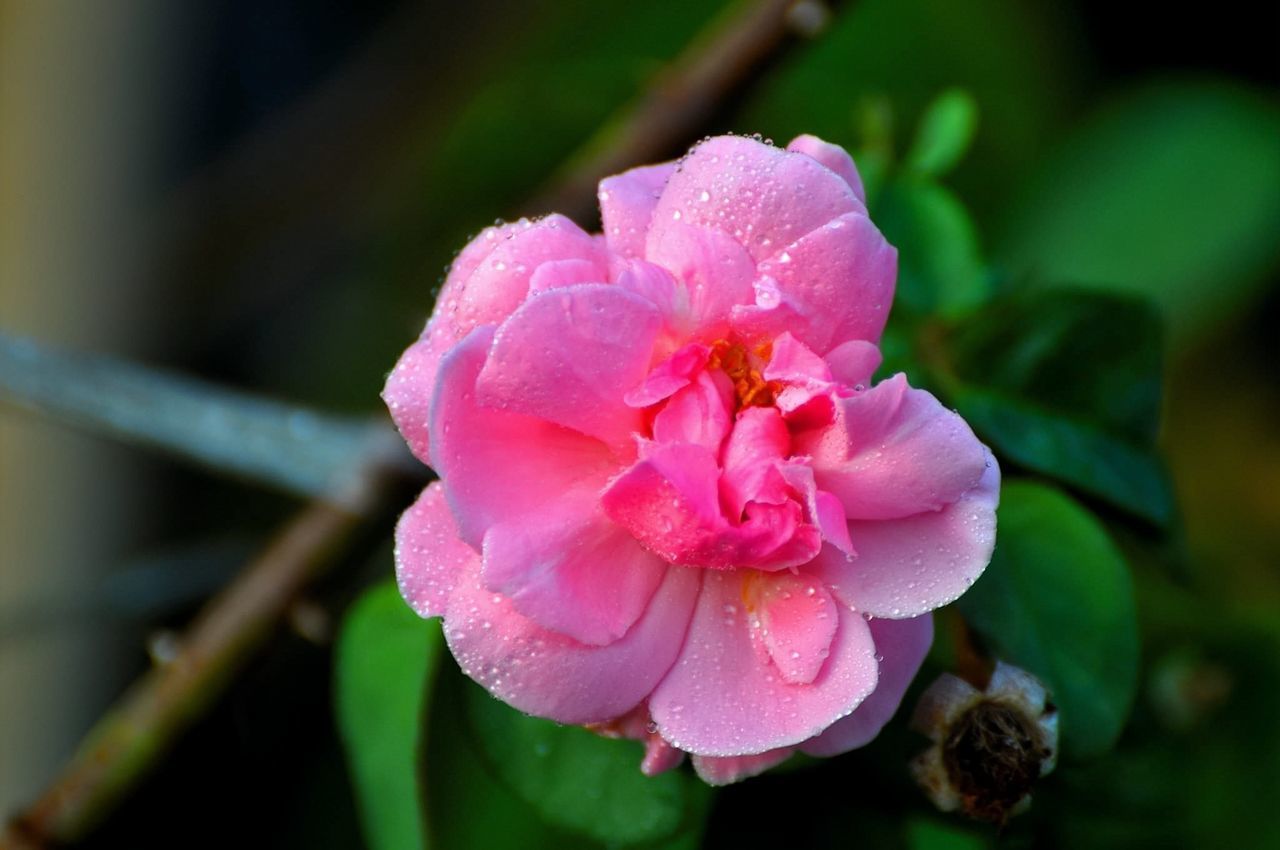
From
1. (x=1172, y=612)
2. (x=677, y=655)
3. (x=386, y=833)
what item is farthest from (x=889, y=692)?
(x=1172, y=612)

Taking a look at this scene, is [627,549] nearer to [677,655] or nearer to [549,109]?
[677,655]

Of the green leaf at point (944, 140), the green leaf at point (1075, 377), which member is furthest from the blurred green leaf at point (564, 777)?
the green leaf at point (944, 140)

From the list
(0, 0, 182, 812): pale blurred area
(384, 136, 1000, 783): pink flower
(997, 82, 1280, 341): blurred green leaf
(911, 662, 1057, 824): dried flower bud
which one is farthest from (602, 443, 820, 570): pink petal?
(0, 0, 182, 812): pale blurred area

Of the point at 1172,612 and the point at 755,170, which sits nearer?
the point at 755,170

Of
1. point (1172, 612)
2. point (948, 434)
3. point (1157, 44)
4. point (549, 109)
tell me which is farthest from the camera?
point (1157, 44)

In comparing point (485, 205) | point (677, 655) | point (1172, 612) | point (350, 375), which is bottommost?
point (1172, 612)

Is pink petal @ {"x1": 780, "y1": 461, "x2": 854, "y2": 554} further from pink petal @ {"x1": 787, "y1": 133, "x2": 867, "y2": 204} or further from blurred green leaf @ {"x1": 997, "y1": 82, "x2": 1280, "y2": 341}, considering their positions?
blurred green leaf @ {"x1": 997, "y1": 82, "x2": 1280, "y2": 341}

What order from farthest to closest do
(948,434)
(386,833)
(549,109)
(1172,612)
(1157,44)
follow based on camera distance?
1. (1157,44)
2. (549,109)
3. (1172,612)
4. (386,833)
5. (948,434)
